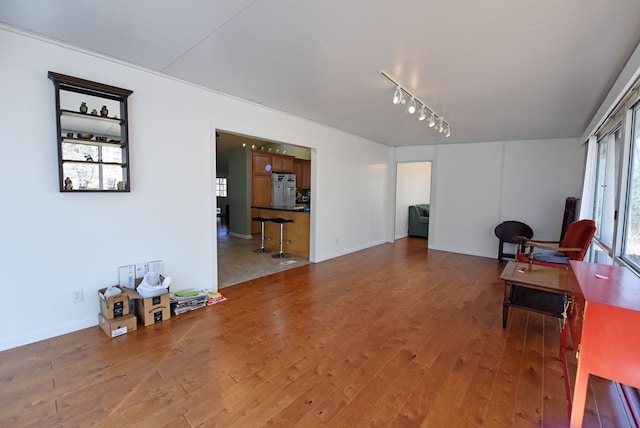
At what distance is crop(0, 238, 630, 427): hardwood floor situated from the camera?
5.34 ft

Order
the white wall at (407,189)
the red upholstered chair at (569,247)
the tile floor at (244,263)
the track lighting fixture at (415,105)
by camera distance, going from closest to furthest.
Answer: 1. the track lighting fixture at (415,105)
2. the red upholstered chair at (569,247)
3. the tile floor at (244,263)
4. the white wall at (407,189)

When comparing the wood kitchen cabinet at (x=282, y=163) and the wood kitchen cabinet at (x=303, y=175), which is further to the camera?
the wood kitchen cabinet at (x=303, y=175)

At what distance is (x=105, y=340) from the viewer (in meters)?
2.39

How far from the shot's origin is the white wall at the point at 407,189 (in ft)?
25.3

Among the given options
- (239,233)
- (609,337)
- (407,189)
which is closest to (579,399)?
(609,337)

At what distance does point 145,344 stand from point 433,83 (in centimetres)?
357

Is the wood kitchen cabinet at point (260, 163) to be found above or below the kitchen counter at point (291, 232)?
above

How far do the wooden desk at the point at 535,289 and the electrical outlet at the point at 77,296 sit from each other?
12.3ft

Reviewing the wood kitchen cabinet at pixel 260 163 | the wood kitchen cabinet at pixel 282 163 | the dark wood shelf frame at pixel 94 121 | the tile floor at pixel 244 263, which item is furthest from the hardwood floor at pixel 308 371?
the wood kitchen cabinet at pixel 282 163

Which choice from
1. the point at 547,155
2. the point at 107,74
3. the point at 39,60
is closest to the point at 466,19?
the point at 107,74

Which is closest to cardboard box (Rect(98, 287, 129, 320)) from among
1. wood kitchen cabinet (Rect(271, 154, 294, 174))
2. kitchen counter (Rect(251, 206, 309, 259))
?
kitchen counter (Rect(251, 206, 309, 259))

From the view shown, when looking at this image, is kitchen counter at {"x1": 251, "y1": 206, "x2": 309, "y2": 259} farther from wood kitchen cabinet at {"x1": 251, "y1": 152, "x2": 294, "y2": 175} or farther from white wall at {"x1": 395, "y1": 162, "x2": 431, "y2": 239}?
white wall at {"x1": 395, "y1": 162, "x2": 431, "y2": 239}

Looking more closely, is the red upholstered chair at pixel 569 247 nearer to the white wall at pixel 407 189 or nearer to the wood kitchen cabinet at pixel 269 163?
the white wall at pixel 407 189

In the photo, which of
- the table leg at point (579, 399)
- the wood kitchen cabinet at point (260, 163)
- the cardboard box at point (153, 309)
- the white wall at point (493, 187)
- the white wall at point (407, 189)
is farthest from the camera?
the white wall at point (407, 189)
